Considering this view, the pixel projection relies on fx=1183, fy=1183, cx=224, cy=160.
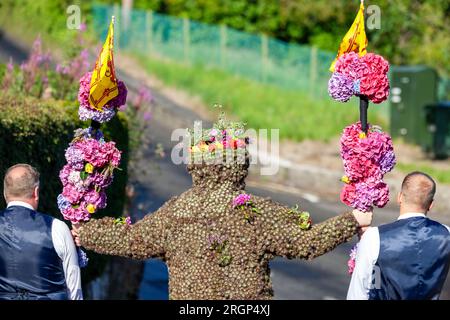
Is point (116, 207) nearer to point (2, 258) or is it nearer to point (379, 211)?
point (2, 258)

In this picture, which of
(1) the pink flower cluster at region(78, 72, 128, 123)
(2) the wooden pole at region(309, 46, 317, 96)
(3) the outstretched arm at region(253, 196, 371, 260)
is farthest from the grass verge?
(3) the outstretched arm at region(253, 196, 371, 260)

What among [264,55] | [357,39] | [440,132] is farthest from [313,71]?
[357,39]

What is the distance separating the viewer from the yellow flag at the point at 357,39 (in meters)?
7.13

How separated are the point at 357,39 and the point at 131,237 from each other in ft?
5.93

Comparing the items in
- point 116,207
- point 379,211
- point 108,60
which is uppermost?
point 108,60

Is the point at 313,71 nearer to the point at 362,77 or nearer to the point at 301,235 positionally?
the point at 362,77

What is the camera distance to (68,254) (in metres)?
6.66

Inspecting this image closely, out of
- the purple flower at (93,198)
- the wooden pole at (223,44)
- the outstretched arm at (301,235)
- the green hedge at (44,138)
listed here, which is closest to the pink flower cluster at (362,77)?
the outstretched arm at (301,235)

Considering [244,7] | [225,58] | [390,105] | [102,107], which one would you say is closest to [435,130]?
[390,105]

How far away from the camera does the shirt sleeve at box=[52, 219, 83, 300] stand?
6.61 meters

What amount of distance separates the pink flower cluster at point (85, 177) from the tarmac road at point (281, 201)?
5.54 m
